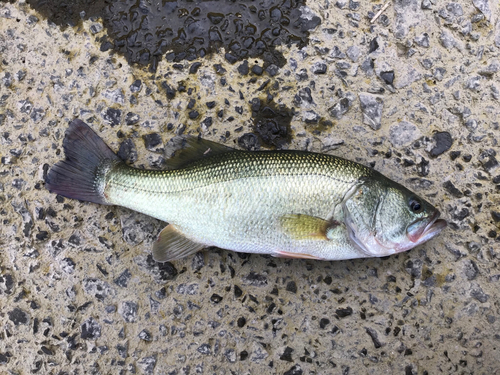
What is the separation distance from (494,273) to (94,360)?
2919 mm

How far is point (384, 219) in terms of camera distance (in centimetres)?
254

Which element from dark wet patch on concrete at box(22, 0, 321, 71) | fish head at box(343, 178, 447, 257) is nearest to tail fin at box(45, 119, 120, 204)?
dark wet patch on concrete at box(22, 0, 321, 71)

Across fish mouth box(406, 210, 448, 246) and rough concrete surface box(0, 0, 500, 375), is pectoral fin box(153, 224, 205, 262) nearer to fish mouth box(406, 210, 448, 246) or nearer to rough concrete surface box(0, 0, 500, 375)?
rough concrete surface box(0, 0, 500, 375)

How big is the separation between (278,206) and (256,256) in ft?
1.87

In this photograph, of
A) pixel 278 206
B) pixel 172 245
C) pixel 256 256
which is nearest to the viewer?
pixel 278 206

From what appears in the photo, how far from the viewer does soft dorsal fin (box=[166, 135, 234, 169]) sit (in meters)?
2.77

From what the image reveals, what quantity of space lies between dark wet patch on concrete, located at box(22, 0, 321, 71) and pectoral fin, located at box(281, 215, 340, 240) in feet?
3.96

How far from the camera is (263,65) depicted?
300 cm

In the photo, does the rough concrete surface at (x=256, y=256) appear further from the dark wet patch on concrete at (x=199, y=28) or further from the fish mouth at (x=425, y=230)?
the fish mouth at (x=425, y=230)

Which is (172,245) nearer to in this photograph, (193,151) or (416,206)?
(193,151)

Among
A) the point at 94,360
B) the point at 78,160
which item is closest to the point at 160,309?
the point at 94,360

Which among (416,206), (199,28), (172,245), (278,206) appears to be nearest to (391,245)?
(416,206)

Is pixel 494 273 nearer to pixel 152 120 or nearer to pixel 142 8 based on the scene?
pixel 152 120

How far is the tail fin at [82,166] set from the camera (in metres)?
2.81
